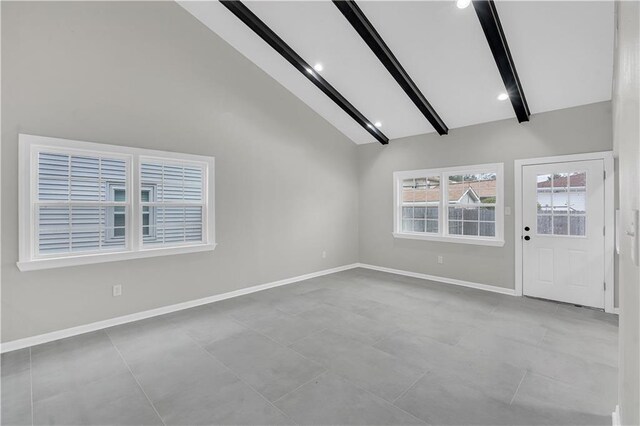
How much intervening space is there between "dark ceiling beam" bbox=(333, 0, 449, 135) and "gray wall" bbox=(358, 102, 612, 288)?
26.5 inches

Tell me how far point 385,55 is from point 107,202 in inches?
151

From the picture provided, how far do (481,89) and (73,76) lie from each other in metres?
5.11

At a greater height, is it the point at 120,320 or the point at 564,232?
the point at 564,232

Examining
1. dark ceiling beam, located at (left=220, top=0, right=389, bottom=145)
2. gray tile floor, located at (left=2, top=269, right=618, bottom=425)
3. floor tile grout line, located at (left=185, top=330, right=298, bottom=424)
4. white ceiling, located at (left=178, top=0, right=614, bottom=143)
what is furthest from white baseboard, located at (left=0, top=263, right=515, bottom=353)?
dark ceiling beam, located at (left=220, top=0, right=389, bottom=145)

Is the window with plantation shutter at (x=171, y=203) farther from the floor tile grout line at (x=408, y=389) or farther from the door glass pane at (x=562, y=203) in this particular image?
the door glass pane at (x=562, y=203)

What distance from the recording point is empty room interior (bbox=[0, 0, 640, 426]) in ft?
7.80

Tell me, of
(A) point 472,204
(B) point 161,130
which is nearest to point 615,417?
(A) point 472,204

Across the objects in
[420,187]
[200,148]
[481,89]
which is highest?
[481,89]

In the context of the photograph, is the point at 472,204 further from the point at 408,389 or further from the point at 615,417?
the point at 408,389

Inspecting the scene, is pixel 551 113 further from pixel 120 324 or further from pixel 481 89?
pixel 120 324

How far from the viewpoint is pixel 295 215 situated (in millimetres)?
5590

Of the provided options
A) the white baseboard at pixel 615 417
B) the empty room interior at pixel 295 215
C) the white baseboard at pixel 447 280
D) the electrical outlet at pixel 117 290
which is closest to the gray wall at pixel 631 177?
the empty room interior at pixel 295 215

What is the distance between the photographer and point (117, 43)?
3.58 m

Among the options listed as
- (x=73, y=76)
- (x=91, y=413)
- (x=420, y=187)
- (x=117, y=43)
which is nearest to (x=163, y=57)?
(x=117, y=43)
